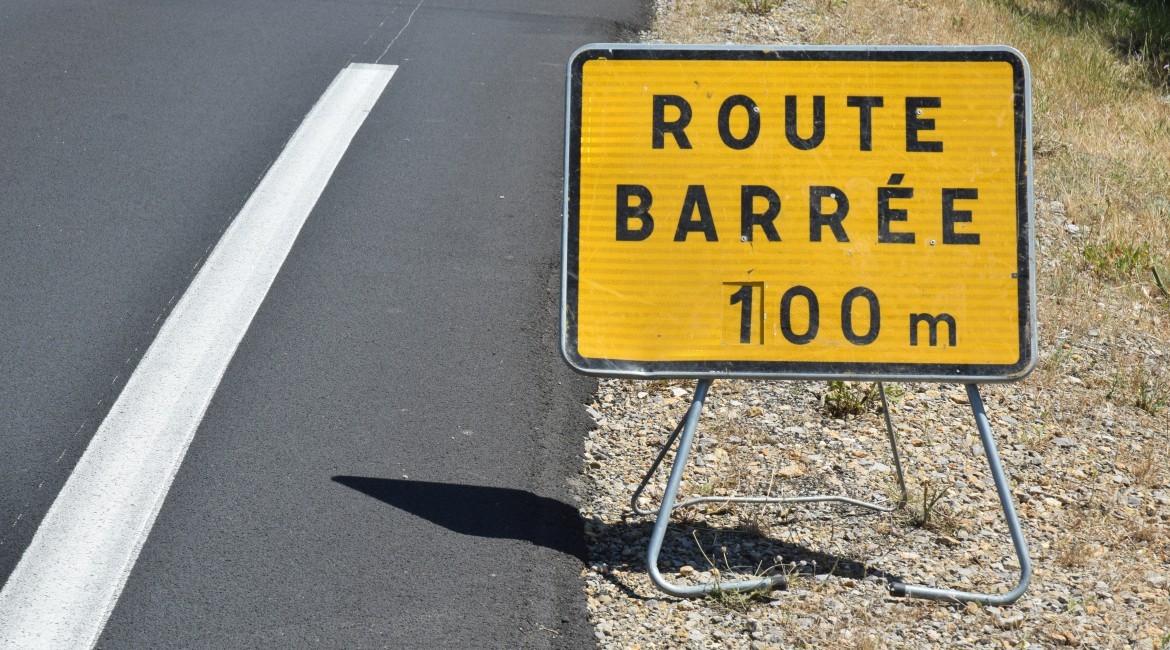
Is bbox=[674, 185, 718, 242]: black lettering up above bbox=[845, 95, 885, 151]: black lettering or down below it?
below

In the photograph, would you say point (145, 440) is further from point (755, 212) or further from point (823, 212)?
point (823, 212)

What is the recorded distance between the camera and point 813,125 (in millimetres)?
3918

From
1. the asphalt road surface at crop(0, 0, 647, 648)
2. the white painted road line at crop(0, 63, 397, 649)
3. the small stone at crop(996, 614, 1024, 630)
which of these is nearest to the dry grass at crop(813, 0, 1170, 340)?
the small stone at crop(996, 614, 1024, 630)

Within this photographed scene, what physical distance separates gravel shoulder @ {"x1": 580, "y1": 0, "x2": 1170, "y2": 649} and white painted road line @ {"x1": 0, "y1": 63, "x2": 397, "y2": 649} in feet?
5.02

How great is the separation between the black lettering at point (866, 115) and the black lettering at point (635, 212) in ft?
2.37

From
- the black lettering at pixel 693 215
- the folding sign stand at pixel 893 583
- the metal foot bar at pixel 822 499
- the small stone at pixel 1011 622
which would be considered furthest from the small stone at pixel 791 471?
A: the black lettering at pixel 693 215

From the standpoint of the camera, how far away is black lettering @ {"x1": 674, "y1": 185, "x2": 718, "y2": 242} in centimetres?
391

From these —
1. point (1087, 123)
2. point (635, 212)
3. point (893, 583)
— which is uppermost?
point (635, 212)

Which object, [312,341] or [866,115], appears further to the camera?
[312,341]

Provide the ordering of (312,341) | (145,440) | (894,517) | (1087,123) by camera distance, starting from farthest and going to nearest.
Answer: (1087,123) → (312,341) → (145,440) → (894,517)

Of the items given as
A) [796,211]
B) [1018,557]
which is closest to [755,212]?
[796,211]

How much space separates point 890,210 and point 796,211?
306 millimetres

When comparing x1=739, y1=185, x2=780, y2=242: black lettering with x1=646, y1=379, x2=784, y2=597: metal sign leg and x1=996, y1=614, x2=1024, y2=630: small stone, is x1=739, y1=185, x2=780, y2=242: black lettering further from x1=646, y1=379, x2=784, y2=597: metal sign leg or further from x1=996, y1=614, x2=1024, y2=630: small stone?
x1=996, y1=614, x2=1024, y2=630: small stone

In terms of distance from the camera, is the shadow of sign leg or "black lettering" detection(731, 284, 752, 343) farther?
"black lettering" detection(731, 284, 752, 343)
